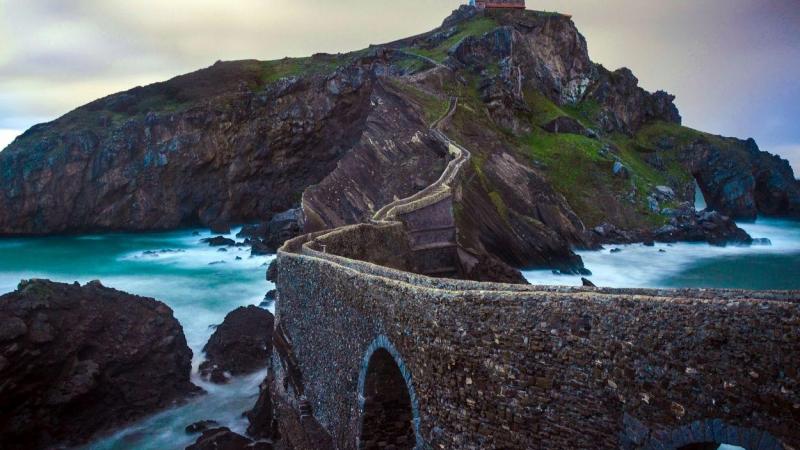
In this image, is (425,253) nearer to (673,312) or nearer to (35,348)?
(35,348)

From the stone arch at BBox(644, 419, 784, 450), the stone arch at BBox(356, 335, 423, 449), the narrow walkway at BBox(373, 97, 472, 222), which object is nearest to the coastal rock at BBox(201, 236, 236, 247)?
the narrow walkway at BBox(373, 97, 472, 222)

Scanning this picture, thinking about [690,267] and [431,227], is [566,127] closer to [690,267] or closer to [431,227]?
[690,267]

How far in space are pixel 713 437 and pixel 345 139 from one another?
5508 cm

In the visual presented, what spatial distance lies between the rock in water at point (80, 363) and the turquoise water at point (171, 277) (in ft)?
3.13

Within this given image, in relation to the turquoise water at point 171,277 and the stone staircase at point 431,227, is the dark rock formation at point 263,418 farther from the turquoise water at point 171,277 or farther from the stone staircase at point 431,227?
the stone staircase at point 431,227

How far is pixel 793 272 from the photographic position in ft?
130

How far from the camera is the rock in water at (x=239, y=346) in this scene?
75.1 feet

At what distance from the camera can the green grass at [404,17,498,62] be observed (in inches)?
2382

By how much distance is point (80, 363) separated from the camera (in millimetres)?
19969

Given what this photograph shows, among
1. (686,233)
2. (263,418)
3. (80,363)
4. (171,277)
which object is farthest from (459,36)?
(263,418)

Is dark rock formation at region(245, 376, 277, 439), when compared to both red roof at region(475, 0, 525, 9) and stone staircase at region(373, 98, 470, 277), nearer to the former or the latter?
stone staircase at region(373, 98, 470, 277)

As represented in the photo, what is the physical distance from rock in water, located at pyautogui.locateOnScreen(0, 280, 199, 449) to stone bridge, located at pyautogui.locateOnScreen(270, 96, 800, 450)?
9.43 meters

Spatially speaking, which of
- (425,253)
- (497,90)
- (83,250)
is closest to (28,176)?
(83,250)

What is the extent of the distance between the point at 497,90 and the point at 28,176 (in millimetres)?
45448
